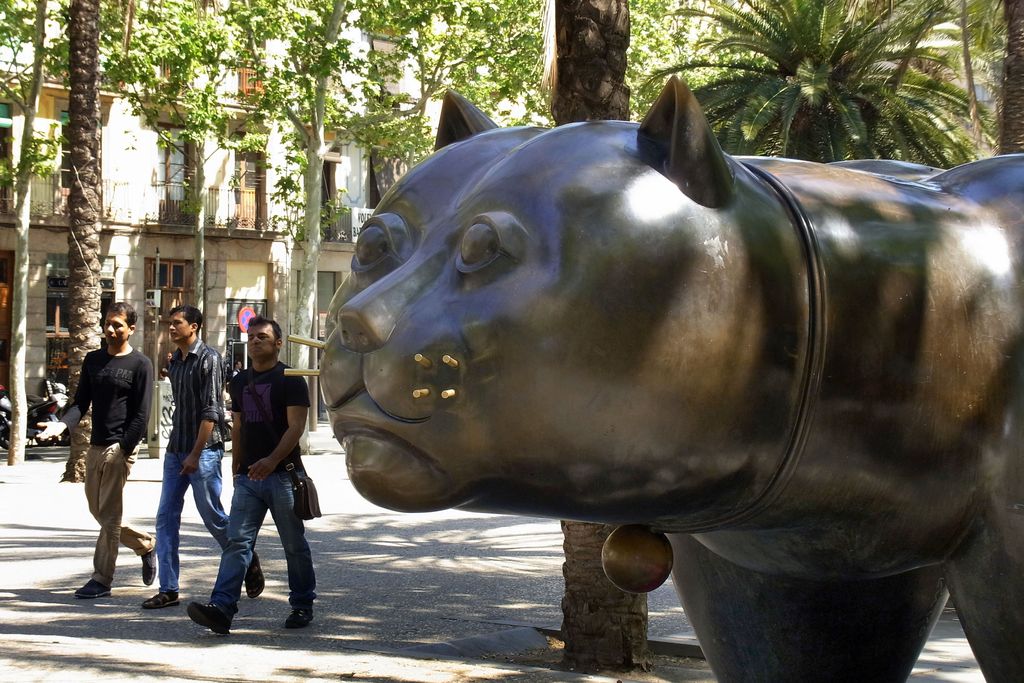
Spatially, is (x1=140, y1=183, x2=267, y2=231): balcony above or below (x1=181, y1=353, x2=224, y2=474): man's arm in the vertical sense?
above

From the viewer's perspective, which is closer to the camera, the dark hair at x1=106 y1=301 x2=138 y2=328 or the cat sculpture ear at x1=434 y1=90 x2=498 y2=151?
the cat sculpture ear at x1=434 y1=90 x2=498 y2=151

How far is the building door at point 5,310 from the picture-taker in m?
30.0

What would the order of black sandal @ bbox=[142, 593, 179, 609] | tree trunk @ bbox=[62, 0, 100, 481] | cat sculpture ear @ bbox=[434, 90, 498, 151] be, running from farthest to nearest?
tree trunk @ bbox=[62, 0, 100, 481] → black sandal @ bbox=[142, 593, 179, 609] → cat sculpture ear @ bbox=[434, 90, 498, 151]

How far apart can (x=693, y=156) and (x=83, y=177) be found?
15.3 m

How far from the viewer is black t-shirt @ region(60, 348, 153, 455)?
8039 millimetres

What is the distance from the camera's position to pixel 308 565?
7.30 metres

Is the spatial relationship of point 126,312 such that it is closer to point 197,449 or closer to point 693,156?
point 197,449

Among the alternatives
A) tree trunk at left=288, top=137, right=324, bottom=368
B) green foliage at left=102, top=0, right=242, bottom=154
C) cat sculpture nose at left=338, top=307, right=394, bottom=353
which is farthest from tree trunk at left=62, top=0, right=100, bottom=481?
cat sculpture nose at left=338, top=307, right=394, bottom=353

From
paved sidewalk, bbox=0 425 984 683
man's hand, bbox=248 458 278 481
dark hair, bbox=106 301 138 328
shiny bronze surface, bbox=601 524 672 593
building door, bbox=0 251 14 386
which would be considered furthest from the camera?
building door, bbox=0 251 14 386

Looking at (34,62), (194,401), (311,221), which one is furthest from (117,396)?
(311,221)

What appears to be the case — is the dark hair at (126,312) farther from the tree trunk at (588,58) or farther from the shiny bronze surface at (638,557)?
the shiny bronze surface at (638,557)

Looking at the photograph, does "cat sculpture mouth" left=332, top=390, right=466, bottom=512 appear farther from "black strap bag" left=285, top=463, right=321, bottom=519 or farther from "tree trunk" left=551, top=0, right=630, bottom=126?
"black strap bag" left=285, top=463, right=321, bottom=519

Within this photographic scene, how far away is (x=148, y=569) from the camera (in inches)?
329

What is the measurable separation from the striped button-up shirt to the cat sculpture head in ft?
21.9
